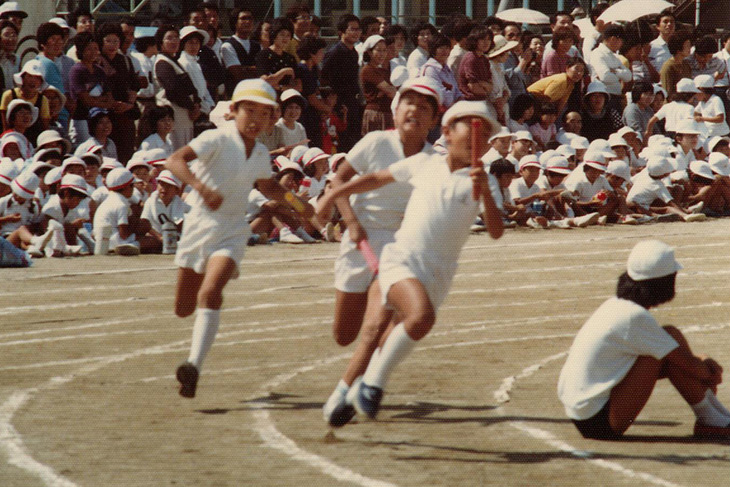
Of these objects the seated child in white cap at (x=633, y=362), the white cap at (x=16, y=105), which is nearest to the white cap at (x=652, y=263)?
the seated child in white cap at (x=633, y=362)

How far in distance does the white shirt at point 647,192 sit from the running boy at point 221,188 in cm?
1072

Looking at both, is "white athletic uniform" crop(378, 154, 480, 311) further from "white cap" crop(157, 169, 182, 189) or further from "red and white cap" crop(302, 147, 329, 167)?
"red and white cap" crop(302, 147, 329, 167)

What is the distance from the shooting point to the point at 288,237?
1540cm

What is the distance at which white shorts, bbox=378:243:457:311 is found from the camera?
6.35 m

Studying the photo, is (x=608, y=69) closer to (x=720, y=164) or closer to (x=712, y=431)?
(x=720, y=164)

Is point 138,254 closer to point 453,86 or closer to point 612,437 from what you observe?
point 453,86

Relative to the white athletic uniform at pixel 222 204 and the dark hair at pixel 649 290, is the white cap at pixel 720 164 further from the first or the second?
the dark hair at pixel 649 290

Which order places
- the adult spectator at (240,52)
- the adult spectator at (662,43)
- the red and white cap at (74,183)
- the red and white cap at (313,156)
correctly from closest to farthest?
the red and white cap at (74,183) → the red and white cap at (313,156) → the adult spectator at (240,52) → the adult spectator at (662,43)

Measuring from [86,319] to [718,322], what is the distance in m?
4.77

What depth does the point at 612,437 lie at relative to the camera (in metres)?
6.62

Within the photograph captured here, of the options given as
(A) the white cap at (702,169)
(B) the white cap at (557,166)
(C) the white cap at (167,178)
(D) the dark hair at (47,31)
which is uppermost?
(D) the dark hair at (47,31)

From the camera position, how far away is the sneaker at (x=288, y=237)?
15.3 metres

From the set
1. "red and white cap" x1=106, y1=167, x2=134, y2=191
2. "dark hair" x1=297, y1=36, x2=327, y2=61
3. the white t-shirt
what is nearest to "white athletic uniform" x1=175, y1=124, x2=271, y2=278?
"red and white cap" x1=106, y1=167, x2=134, y2=191

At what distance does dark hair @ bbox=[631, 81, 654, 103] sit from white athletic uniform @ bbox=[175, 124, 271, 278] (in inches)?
515
